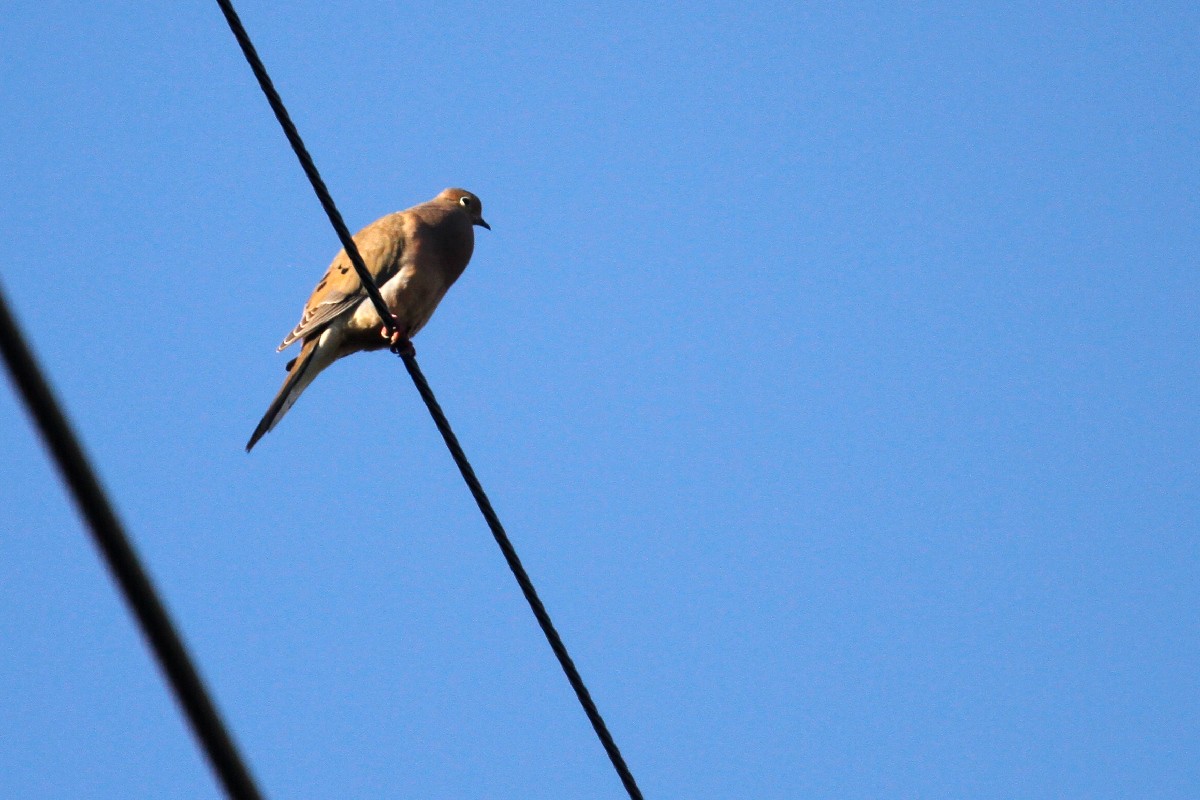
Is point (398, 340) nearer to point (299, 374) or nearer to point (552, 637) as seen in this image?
point (299, 374)

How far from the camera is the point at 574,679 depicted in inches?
114

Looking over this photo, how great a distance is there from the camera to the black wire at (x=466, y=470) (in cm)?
289

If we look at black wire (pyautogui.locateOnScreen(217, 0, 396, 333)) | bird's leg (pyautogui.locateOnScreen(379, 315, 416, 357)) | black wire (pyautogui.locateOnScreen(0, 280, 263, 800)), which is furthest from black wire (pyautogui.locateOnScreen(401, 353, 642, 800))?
black wire (pyautogui.locateOnScreen(0, 280, 263, 800))

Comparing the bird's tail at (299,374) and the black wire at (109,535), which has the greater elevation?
the bird's tail at (299,374)

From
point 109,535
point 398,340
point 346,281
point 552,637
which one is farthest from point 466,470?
point 346,281

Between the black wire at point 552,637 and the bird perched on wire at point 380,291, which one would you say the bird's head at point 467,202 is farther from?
the black wire at point 552,637

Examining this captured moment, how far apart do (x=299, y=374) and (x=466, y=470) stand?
258cm

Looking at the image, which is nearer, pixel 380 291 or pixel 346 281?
pixel 346 281

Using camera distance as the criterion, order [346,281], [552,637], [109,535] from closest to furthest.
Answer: [109,535], [552,637], [346,281]

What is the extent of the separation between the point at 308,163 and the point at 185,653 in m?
2.38

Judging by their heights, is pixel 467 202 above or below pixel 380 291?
above

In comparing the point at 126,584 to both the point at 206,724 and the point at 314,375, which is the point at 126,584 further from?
the point at 314,375

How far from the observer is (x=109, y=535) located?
3.09 ft

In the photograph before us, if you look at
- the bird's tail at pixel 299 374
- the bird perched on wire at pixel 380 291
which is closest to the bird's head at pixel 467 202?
the bird perched on wire at pixel 380 291
